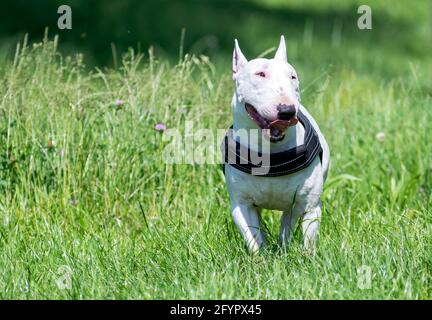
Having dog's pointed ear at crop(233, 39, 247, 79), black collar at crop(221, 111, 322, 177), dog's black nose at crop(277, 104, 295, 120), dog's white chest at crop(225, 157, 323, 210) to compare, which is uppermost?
dog's pointed ear at crop(233, 39, 247, 79)

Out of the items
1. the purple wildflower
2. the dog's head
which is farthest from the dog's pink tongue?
the purple wildflower

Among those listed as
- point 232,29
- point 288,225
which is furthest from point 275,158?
point 232,29

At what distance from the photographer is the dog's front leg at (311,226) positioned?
4797mm

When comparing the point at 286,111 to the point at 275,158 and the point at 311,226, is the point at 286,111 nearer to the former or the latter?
the point at 275,158

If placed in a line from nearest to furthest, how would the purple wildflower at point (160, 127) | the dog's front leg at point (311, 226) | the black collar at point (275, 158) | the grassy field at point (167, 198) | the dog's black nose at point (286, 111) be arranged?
1. the dog's black nose at point (286, 111)
2. the grassy field at point (167, 198)
3. the black collar at point (275, 158)
4. the dog's front leg at point (311, 226)
5. the purple wildflower at point (160, 127)

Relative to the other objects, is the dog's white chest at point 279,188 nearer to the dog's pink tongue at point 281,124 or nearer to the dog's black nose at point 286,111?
the dog's pink tongue at point 281,124

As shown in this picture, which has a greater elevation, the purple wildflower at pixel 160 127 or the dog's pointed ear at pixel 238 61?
the dog's pointed ear at pixel 238 61

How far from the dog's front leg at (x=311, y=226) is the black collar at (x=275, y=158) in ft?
0.94

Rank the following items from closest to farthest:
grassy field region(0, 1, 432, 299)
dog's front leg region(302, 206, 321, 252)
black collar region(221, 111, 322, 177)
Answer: grassy field region(0, 1, 432, 299) < black collar region(221, 111, 322, 177) < dog's front leg region(302, 206, 321, 252)

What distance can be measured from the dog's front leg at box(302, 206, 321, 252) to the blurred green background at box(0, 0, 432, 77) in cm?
539

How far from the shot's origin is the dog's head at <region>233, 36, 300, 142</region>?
4344 millimetres

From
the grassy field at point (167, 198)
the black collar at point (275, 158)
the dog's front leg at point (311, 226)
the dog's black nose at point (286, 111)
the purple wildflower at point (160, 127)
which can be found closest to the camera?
the dog's black nose at point (286, 111)

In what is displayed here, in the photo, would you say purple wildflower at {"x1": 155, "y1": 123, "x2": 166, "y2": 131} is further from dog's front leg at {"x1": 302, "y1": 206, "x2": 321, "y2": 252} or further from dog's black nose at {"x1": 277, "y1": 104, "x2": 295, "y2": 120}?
dog's black nose at {"x1": 277, "y1": 104, "x2": 295, "y2": 120}

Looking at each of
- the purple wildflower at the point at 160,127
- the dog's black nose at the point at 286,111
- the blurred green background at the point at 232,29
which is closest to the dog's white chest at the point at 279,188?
the dog's black nose at the point at 286,111
